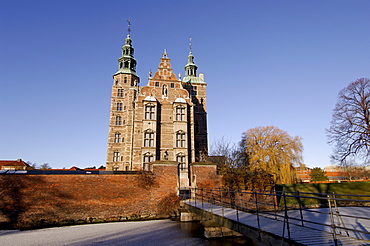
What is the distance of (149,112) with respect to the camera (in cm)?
2639

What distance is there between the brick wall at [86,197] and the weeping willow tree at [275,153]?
46.6 feet

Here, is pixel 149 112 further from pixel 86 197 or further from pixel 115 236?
pixel 115 236

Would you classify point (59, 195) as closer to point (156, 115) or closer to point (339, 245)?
point (156, 115)

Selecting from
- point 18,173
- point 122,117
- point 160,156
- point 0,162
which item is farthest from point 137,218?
point 0,162

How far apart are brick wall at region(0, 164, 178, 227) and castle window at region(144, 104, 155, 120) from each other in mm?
9628

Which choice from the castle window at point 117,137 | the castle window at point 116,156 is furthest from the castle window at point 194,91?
the castle window at point 116,156

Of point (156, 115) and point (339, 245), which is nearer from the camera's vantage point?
point (339, 245)

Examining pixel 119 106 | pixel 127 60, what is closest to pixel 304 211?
pixel 119 106

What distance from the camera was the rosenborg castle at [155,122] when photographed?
2581 centimetres

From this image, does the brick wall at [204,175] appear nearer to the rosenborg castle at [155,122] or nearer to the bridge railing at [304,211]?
the bridge railing at [304,211]

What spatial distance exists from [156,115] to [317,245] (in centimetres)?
2270

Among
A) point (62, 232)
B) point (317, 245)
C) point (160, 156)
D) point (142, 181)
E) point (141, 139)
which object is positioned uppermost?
point (141, 139)

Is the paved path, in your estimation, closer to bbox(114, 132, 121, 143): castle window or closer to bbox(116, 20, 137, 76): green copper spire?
bbox(114, 132, 121, 143): castle window

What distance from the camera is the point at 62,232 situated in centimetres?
1236
